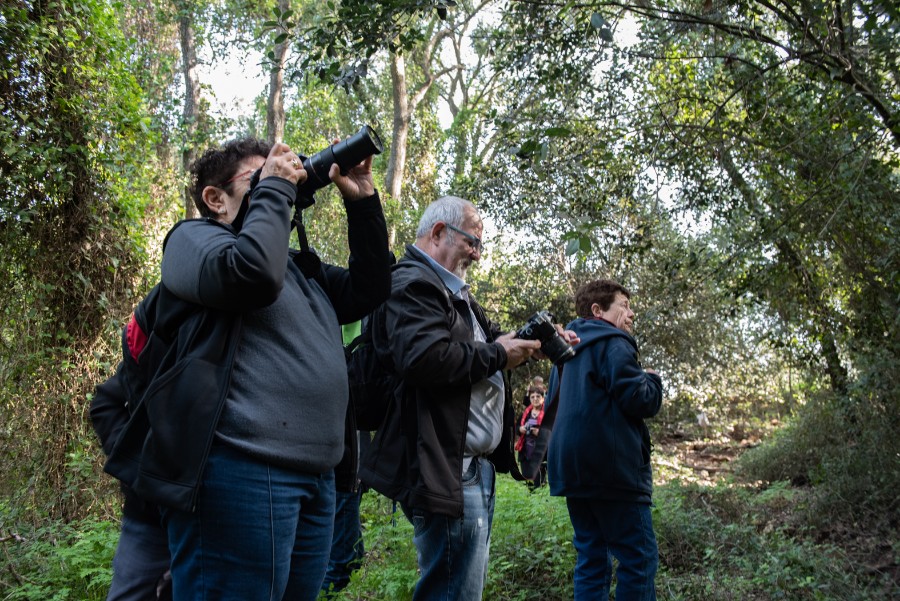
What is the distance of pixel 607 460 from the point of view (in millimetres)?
3717

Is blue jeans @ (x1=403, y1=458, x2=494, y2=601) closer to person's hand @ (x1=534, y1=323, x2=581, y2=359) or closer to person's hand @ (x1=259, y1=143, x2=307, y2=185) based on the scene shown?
person's hand @ (x1=534, y1=323, x2=581, y2=359)

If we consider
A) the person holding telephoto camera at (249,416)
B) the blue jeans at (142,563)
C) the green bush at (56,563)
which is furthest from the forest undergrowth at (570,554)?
the person holding telephoto camera at (249,416)

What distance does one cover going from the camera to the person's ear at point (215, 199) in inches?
88.7

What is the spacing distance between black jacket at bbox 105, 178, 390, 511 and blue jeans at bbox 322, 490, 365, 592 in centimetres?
226

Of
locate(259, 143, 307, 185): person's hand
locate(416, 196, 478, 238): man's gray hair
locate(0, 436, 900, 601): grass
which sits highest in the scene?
locate(416, 196, 478, 238): man's gray hair

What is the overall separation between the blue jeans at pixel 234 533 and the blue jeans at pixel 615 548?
2239 mm

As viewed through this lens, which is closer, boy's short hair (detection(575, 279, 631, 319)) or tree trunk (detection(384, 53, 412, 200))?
boy's short hair (detection(575, 279, 631, 319))

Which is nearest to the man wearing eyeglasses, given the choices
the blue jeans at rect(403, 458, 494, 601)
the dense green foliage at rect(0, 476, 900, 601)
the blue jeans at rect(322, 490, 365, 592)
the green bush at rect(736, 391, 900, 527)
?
the blue jeans at rect(403, 458, 494, 601)

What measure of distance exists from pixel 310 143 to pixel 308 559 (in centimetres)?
1943

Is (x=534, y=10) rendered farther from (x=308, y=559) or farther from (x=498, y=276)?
(x=498, y=276)

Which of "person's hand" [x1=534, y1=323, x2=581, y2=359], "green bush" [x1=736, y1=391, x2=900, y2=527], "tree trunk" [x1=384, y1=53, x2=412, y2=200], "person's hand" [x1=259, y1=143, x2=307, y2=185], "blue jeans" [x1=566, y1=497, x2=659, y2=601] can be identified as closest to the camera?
"person's hand" [x1=259, y1=143, x2=307, y2=185]

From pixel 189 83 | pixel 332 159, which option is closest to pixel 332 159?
pixel 332 159

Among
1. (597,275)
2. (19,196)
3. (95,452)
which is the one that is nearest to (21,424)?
(95,452)

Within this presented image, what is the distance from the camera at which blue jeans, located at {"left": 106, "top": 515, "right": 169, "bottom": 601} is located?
6.87 feet
